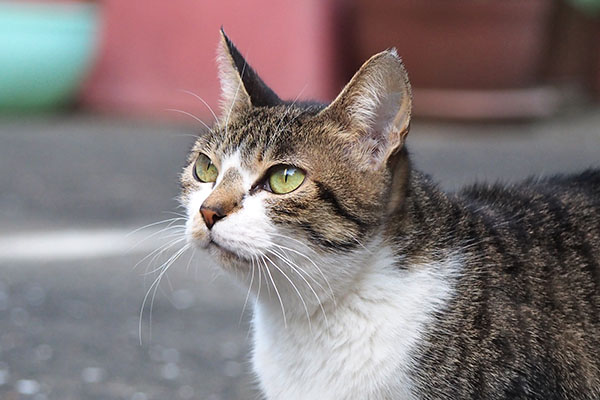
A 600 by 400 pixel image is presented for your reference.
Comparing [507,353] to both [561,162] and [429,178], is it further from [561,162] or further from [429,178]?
[561,162]

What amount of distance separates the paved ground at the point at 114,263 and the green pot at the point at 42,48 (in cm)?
37

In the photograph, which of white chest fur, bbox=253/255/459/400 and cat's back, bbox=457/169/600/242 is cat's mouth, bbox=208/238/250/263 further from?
cat's back, bbox=457/169/600/242

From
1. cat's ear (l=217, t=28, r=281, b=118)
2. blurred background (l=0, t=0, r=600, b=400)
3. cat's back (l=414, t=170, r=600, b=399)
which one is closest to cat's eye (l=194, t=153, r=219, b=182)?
cat's ear (l=217, t=28, r=281, b=118)

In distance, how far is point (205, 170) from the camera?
106 inches

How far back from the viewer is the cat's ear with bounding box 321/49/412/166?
2.45 metres

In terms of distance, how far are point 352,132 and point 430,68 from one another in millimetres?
5937

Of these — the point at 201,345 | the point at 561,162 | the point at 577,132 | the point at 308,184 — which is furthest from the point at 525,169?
the point at 308,184

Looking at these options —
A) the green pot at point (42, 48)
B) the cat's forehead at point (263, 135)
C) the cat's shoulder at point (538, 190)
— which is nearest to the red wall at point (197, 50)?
the green pot at point (42, 48)

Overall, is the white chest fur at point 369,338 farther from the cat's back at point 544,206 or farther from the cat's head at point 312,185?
the cat's back at point 544,206

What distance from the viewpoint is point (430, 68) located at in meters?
8.37

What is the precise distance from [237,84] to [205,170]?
0.93ft

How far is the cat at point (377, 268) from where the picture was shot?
246 cm

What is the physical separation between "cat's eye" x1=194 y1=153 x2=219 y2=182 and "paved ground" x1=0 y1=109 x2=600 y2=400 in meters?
0.68

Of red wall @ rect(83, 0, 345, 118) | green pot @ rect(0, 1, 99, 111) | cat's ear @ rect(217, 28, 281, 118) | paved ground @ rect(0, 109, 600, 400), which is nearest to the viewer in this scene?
cat's ear @ rect(217, 28, 281, 118)
